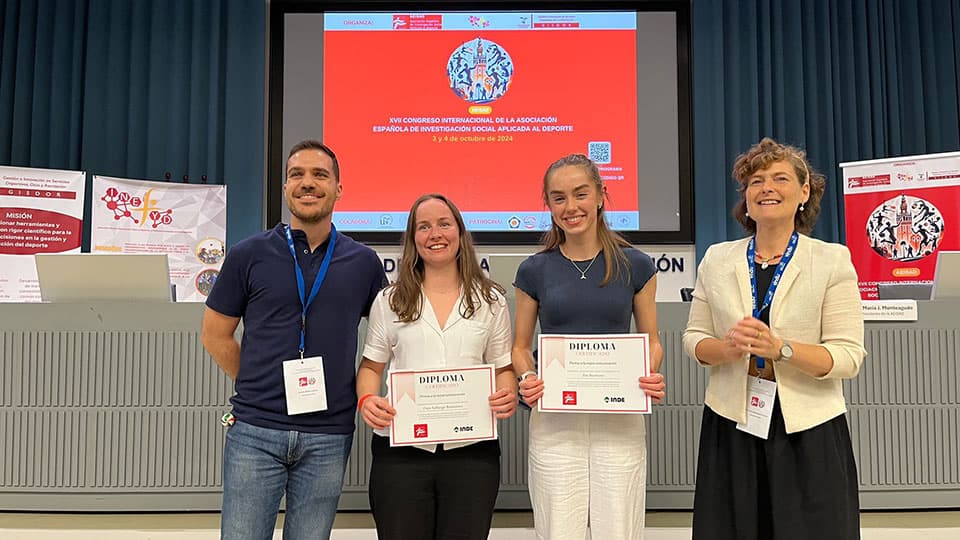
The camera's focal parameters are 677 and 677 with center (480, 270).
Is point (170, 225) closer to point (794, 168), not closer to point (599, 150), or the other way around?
point (599, 150)

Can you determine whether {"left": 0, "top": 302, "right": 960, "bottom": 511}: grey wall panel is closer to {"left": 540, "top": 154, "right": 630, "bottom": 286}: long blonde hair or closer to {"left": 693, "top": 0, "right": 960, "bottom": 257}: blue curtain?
{"left": 540, "top": 154, "right": 630, "bottom": 286}: long blonde hair

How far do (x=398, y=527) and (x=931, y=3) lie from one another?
20.3 feet

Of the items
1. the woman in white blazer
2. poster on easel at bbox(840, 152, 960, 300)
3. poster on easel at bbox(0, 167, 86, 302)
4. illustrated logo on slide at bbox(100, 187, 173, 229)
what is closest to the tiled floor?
the woman in white blazer

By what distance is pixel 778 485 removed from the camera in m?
1.63

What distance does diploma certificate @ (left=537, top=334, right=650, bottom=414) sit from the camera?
67.0 inches

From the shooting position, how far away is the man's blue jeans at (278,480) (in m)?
1.75

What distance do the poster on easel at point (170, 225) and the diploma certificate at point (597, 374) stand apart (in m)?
4.01

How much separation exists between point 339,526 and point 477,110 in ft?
11.2

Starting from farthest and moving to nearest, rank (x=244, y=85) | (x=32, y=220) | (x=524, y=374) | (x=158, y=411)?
(x=244, y=85) → (x=32, y=220) → (x=158, y=411) → (x=524, y=374)

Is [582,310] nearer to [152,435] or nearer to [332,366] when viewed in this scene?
[332,366]

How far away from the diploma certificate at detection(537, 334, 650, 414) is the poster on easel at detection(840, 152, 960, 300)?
321cm

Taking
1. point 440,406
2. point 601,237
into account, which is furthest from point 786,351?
point 440,406

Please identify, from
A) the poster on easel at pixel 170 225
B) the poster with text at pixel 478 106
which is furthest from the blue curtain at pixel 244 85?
the poster with text at pixel 478 106

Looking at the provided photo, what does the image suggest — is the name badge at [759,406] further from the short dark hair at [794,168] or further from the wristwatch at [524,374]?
the wristwatch at [524,374]
